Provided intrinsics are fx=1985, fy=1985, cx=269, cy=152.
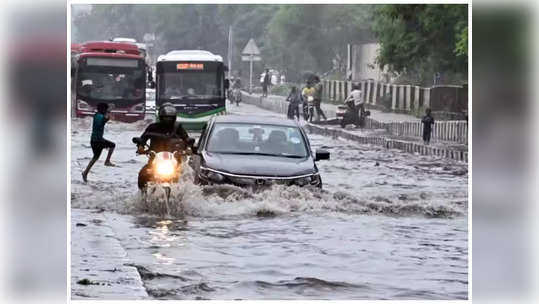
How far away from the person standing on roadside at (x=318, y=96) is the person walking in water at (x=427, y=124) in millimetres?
1021

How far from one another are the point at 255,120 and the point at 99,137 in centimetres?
154

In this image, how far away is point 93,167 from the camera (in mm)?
17984

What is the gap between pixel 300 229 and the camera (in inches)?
675

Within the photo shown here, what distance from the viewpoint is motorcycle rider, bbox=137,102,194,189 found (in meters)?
17.1

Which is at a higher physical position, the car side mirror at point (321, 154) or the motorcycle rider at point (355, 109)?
the motorcycle rider at point (355, 109)

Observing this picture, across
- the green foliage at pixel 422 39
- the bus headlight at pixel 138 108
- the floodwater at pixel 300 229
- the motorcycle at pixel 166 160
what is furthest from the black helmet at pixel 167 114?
the green foliage at pixel 422 39

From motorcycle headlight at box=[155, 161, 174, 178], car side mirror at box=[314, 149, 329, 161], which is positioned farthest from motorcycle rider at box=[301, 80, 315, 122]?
motorcycle headlight at box=[155, 161, 174, 178]

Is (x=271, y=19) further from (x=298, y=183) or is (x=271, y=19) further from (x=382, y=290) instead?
(x=382, y=290)

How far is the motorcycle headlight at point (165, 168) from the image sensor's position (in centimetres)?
1702

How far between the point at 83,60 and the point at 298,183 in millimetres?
2265

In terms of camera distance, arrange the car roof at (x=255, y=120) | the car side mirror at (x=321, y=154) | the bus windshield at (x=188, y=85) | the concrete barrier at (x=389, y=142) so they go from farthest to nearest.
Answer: the bus windshield at (x=188, y=85) < the car roof at (x=255, y=120) < the concrete barrier at (x=389, y=142) < the car side mirror at (x=321, y=154)

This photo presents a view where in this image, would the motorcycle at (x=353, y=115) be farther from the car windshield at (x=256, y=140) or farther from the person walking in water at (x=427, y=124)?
the car windshield at (x=256, y=140)
